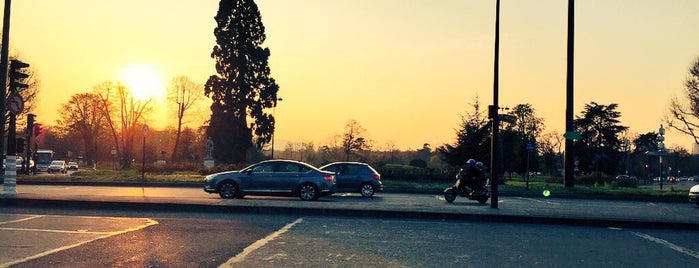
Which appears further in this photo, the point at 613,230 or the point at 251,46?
the point at 251,46

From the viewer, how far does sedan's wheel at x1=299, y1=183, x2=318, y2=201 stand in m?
22.3

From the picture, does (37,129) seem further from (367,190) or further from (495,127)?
(495,127)

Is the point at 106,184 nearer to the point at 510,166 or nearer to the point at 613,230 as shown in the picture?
the point at 613,230

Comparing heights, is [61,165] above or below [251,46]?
below

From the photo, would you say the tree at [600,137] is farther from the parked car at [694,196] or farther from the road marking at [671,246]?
the road marking at [671,246]

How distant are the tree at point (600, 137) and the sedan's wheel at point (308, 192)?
3010 inches

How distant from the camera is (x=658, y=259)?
32.6 feet

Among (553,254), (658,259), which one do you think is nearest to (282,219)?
(553,254)

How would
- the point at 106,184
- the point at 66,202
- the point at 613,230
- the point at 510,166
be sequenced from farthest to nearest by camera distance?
1. the point at 510,166
2. the point at 106,184
3. the point at 66,202
4. the point at 613,230

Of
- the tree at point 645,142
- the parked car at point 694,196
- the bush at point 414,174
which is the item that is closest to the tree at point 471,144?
the bush at point 414,174

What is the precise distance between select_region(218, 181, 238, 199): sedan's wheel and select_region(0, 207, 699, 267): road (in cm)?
676

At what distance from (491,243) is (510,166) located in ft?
173

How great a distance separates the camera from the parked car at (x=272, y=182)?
2236 cm

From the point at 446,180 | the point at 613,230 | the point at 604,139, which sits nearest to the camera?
the point at 613,230
